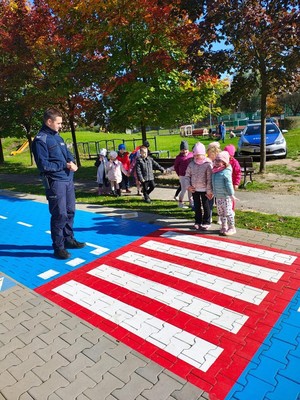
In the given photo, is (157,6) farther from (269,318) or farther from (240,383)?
(240,383)

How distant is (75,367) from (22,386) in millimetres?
483

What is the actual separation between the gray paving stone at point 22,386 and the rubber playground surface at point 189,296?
35.4 inches

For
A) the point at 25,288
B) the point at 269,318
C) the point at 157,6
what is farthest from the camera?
the point at 157,6

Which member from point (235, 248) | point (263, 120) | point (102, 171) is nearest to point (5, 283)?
point (235, 248)

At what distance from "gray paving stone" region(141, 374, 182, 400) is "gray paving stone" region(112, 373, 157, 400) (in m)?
0.05

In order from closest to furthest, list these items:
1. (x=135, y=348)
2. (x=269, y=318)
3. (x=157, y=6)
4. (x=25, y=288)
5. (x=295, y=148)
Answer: (x=135, y=348), (x=269, y=318), (x=25, y=288), (x=157, y=6), (x=295, y=148)

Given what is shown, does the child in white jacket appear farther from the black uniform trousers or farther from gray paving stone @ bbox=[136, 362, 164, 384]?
gray paving stone @ bbox=[136, 362, 164, 384]

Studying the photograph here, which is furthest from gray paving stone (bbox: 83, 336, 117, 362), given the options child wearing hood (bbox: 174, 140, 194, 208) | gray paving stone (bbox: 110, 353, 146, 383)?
child wearing hood (bbox: 174, 140, 194, 208)

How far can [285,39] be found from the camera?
8.06 m

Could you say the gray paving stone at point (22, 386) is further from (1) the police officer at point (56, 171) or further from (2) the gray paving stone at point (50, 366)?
(1) the police officer at point (56, 171)

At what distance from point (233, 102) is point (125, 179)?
187 inches

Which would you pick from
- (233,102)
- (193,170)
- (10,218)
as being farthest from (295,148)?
(10,218)

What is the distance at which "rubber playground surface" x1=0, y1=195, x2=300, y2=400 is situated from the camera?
9.56 feet

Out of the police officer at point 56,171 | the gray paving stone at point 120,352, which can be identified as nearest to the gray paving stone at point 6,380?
the gray paving stone at point 120,352
